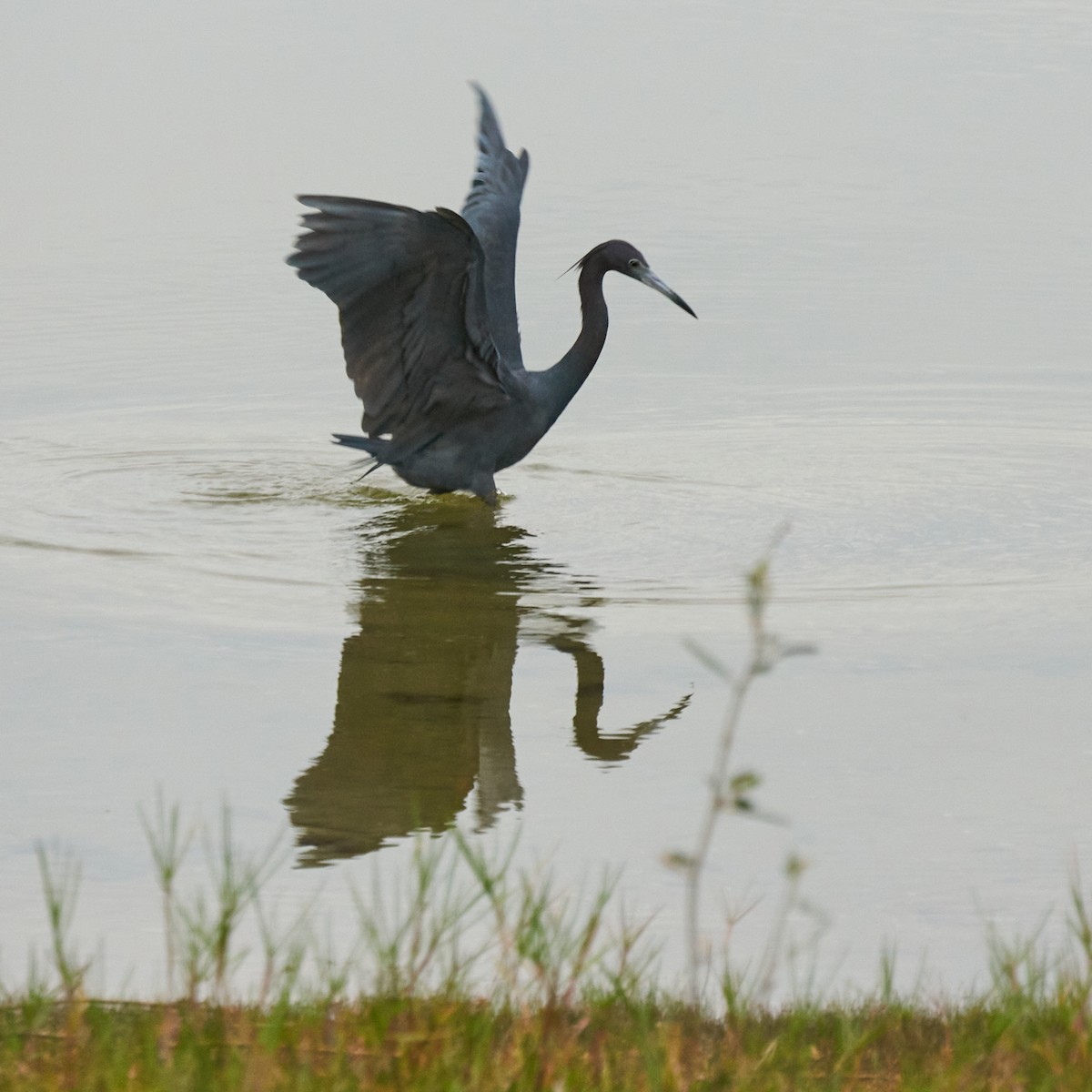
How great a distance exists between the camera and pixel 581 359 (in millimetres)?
7824

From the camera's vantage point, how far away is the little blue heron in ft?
21.5

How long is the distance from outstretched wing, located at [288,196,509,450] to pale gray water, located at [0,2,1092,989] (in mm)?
470

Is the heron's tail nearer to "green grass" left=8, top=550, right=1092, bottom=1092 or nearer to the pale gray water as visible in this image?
the pale gray water

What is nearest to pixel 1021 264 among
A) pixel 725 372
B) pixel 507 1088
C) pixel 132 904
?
pixel 725 372

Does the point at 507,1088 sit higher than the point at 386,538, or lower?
lower

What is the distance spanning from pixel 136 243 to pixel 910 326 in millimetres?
4564

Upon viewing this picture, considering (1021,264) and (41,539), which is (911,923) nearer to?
(41,539)

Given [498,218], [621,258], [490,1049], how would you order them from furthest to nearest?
[498,218] → [621,258] → [490,1049]

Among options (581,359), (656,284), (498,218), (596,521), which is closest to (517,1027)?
(596,521)

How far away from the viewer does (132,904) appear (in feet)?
13.0

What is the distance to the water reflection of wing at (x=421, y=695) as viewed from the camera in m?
4.54

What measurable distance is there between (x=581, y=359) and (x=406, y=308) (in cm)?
108

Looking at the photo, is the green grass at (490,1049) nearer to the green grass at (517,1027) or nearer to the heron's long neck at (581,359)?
the green grass at (517,1027)

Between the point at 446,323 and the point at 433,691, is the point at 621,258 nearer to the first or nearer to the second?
the point at 446,323
